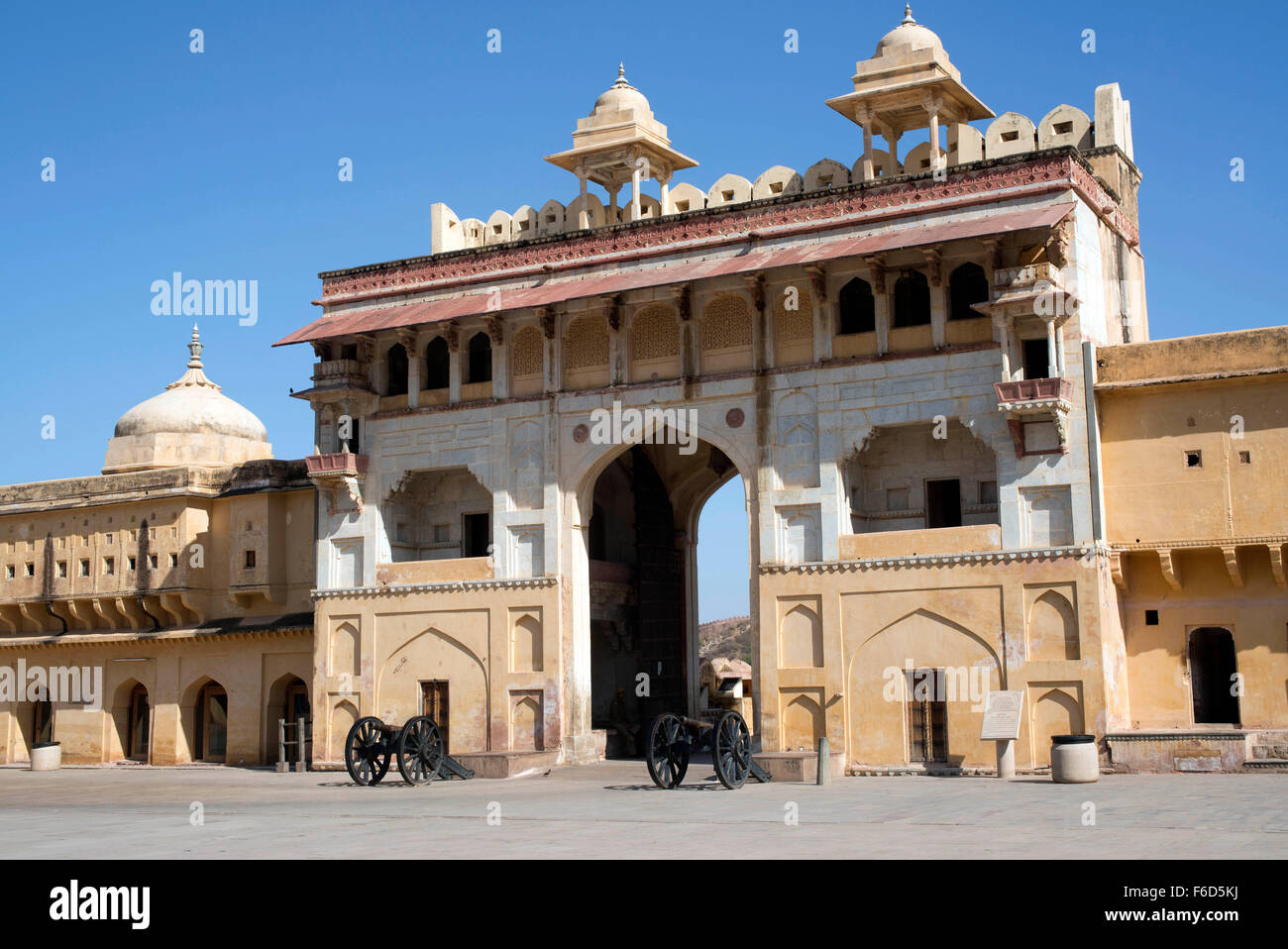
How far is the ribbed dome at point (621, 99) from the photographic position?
27219 millimetres

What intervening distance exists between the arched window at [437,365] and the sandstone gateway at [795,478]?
7.1 inches

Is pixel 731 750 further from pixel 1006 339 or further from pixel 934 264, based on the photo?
pixel 934 264

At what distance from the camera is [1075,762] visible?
60.5ft

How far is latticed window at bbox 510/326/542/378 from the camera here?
2575cm

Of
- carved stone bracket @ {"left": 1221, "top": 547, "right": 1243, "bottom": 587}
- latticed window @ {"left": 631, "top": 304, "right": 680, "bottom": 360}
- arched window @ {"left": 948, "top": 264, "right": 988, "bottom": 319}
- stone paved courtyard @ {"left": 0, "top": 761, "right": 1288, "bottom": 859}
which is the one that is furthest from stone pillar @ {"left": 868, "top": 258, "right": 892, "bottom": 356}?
stone paved courtyard @ {"left": 0, "top": 761, "right": 1288, "bottom": 859}

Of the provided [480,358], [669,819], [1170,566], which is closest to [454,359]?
[480,358]

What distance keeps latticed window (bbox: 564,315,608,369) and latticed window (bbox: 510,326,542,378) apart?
61cm

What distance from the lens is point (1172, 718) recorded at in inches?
836

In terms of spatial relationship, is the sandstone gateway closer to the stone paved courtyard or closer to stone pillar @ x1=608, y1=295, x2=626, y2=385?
stone pillar @ x1=608, y1=295, x2=626, y2=385

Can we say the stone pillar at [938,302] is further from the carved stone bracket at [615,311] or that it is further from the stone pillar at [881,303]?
the carved stone bracket at [615,311]

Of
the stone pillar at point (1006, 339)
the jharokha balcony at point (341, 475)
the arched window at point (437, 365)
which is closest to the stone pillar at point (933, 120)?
the stone pillar at point (1006, 339)
